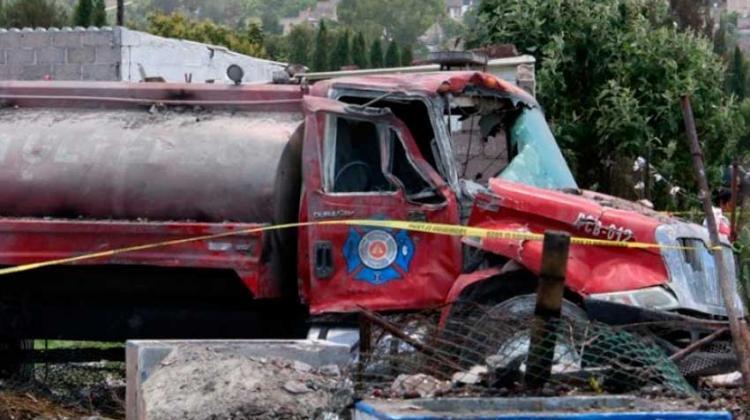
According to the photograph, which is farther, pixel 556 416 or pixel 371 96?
pixel 371 96

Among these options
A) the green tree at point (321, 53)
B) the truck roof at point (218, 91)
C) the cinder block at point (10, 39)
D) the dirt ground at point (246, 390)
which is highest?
the truck roof at point (218, 91)

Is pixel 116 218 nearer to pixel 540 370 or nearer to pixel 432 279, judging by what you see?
pixel 432 279

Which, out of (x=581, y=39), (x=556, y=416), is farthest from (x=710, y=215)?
(x=581, y=39)

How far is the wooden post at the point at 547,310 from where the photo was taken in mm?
6660

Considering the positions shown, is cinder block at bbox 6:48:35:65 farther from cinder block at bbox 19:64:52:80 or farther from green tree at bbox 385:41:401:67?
green tree at bbox 385:41:401:67

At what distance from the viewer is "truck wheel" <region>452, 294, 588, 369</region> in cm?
737

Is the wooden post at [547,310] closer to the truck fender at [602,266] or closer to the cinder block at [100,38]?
the truck fender at [602,266]

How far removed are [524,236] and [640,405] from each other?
384 centimetres

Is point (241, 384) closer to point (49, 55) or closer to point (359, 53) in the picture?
point (49, 55)

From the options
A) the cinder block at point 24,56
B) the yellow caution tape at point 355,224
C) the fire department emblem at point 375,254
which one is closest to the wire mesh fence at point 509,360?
the yellow caution tape at point 355,224

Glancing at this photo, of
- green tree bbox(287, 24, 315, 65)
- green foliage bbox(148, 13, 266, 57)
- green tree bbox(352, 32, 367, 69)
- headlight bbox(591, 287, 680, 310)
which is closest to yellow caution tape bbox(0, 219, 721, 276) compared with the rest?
headlight bbox(591, 287, 680, 310)

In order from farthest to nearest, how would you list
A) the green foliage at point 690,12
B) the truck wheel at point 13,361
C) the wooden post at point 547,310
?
the green foliage at point 690,12 → the truck wheel at point 13,361 → the wooden post at point 547,310

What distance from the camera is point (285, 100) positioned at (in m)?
11.1

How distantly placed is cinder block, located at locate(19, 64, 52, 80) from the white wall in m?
1.05
